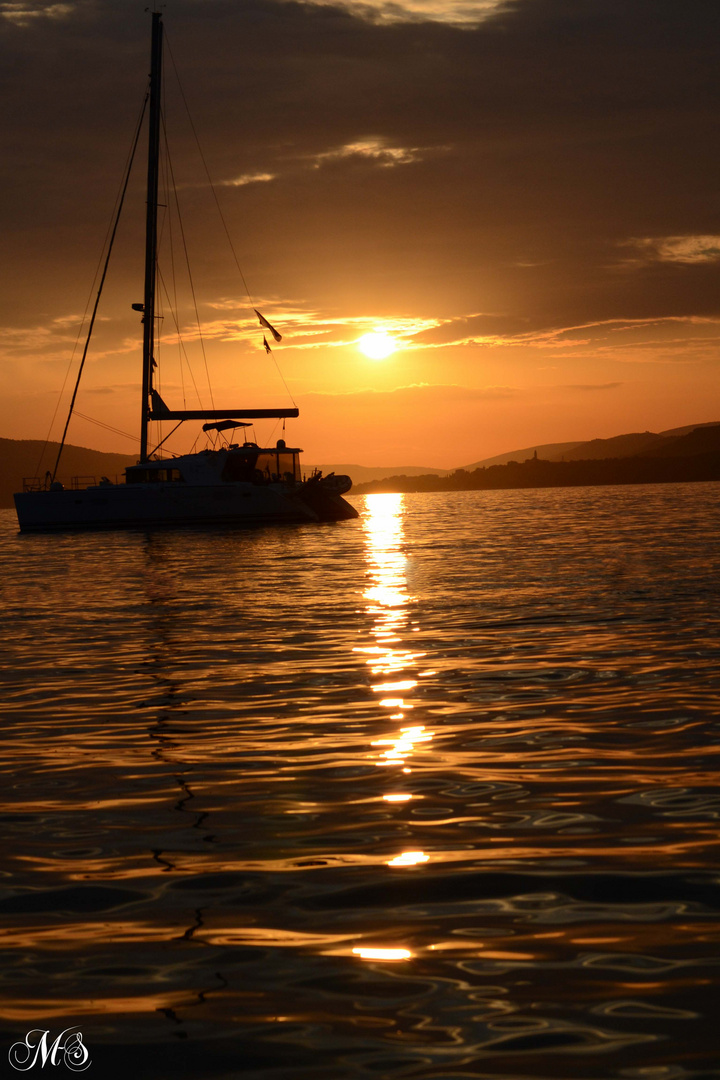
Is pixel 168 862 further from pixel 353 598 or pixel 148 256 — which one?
pixel 148 256

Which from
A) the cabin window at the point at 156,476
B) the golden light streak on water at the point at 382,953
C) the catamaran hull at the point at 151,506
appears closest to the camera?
the golden light streak on water at the point at 382,953

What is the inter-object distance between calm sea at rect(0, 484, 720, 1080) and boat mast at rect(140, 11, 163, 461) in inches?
1531

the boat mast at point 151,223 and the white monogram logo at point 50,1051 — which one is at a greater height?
the boat mast at point 151,223

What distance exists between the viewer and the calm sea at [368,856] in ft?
13.0

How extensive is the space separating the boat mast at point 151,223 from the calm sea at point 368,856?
38888mm

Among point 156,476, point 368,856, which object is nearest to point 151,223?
point 156,476

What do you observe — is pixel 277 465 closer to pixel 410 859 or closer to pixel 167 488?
pixel 167 488

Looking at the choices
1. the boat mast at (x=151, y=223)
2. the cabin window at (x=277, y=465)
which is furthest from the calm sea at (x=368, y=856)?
the cabin window at (x=277, y=465)

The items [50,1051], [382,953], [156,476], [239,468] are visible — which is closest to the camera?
[50,1051]

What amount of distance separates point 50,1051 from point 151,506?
5293cm

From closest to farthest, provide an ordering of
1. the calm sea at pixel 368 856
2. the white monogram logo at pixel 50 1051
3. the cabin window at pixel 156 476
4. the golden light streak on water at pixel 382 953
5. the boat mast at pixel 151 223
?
the white monogram logo at pixel 50 1051 < the calm sea at pixel 368 856 < the golden light streak on water at pixel 382 953 < the boat mast at pixel 151 223 < the cabin window at pixel 156 476

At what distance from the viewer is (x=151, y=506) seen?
55.8 metres

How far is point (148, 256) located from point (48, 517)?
15103 mm

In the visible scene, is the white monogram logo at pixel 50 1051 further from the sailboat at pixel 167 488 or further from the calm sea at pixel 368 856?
the sailboat at pixel 167 488
